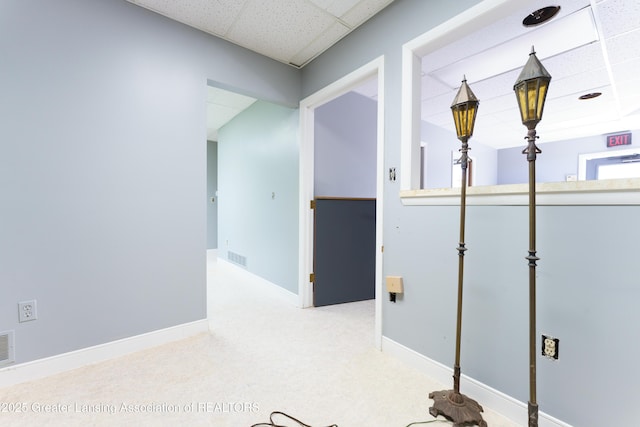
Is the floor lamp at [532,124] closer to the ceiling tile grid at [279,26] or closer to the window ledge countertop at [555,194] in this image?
the window ledge countertop at [555,194]

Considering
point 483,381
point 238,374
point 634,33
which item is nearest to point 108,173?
point 238,374

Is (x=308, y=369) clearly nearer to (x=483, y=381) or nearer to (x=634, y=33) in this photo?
(x=483, y=381)

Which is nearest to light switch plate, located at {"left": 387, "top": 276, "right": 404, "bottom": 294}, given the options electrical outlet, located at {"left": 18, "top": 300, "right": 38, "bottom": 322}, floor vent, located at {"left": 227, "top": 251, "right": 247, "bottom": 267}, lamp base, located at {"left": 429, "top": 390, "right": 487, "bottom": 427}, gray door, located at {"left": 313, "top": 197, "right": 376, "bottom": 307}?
lamp base, located at {"left": 429, "top": 390, "right": 487, "bottom": 427}

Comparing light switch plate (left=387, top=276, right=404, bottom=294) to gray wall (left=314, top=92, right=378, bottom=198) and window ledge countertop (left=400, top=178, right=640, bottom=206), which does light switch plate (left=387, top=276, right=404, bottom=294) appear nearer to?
window ledge countertop (left=400, top=178, right=640, bottom=206)

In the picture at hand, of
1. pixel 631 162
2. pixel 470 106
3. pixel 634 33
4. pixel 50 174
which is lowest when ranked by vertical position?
pixel 50 174

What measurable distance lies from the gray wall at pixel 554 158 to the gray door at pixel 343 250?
458 cm

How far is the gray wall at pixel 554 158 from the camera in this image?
5148 mm

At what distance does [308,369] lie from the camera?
5.76ft

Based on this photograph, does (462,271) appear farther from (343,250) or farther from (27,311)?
(27,311)

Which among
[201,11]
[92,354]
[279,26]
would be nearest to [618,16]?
[279,26]

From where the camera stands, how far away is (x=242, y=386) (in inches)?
62.3

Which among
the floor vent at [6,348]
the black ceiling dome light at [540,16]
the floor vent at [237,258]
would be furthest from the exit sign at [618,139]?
the floor vent at [6,348]

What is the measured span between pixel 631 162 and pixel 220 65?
6.76 m

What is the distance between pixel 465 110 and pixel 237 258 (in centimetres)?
377
